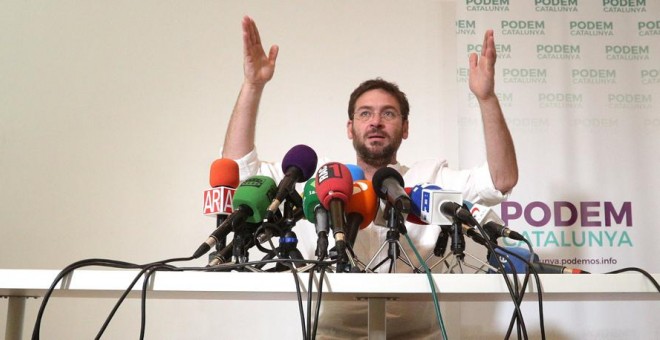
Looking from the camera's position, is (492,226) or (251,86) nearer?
(492,226)

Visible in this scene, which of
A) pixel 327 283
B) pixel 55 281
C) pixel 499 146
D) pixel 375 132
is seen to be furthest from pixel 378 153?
pixel 55 281

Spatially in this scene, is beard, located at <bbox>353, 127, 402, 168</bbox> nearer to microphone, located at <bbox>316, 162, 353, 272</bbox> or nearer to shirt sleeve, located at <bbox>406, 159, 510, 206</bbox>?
shirt sleeve, located at <bbox>406, 159, 510, 206</bbox>

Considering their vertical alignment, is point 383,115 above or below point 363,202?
above

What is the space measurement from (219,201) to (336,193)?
257mm

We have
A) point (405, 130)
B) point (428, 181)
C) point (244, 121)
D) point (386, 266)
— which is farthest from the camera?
point (405, 130)

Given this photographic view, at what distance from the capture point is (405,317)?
1553 millimetres

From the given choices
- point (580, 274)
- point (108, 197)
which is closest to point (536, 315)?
point (580, 274)

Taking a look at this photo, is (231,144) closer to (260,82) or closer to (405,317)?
(260,82)

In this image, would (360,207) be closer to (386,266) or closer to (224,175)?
(224,175)

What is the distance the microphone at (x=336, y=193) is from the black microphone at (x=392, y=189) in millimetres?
67

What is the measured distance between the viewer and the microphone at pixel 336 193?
83 centimetres

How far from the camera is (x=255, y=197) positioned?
913 mm

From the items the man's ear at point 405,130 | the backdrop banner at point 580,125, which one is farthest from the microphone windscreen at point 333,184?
the backdrop banner at point 580,125

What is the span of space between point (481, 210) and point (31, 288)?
775 millimetres
